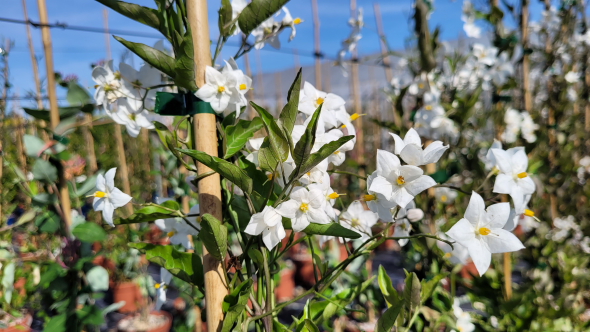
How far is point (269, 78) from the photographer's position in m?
17.9

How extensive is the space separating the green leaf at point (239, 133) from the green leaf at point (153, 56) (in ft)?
0.38

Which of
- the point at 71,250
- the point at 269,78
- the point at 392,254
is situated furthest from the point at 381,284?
the point at 269,78

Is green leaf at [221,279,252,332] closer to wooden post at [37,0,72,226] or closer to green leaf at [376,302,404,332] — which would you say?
green leaf at [376,302,404,332]

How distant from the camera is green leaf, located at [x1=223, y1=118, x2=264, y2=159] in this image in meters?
0.61

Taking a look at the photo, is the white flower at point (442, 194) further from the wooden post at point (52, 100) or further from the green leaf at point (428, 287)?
the wooden post at point (52, 100)

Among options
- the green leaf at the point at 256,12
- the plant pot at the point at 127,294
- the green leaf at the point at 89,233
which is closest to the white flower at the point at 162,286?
the green leaf at the point at 89,233

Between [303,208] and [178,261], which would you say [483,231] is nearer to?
[303,208]

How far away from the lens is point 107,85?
686 millimetres

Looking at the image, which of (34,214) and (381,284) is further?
(34,214)

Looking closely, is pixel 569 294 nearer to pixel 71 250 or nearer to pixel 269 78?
pixel 71 250

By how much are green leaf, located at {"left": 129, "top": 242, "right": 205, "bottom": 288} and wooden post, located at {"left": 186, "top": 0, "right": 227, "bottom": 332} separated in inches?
2.1

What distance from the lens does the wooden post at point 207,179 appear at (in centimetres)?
62

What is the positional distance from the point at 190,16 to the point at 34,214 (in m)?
0.86

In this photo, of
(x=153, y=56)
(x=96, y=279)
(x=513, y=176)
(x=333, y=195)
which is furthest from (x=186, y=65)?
(x=96, y=279)
